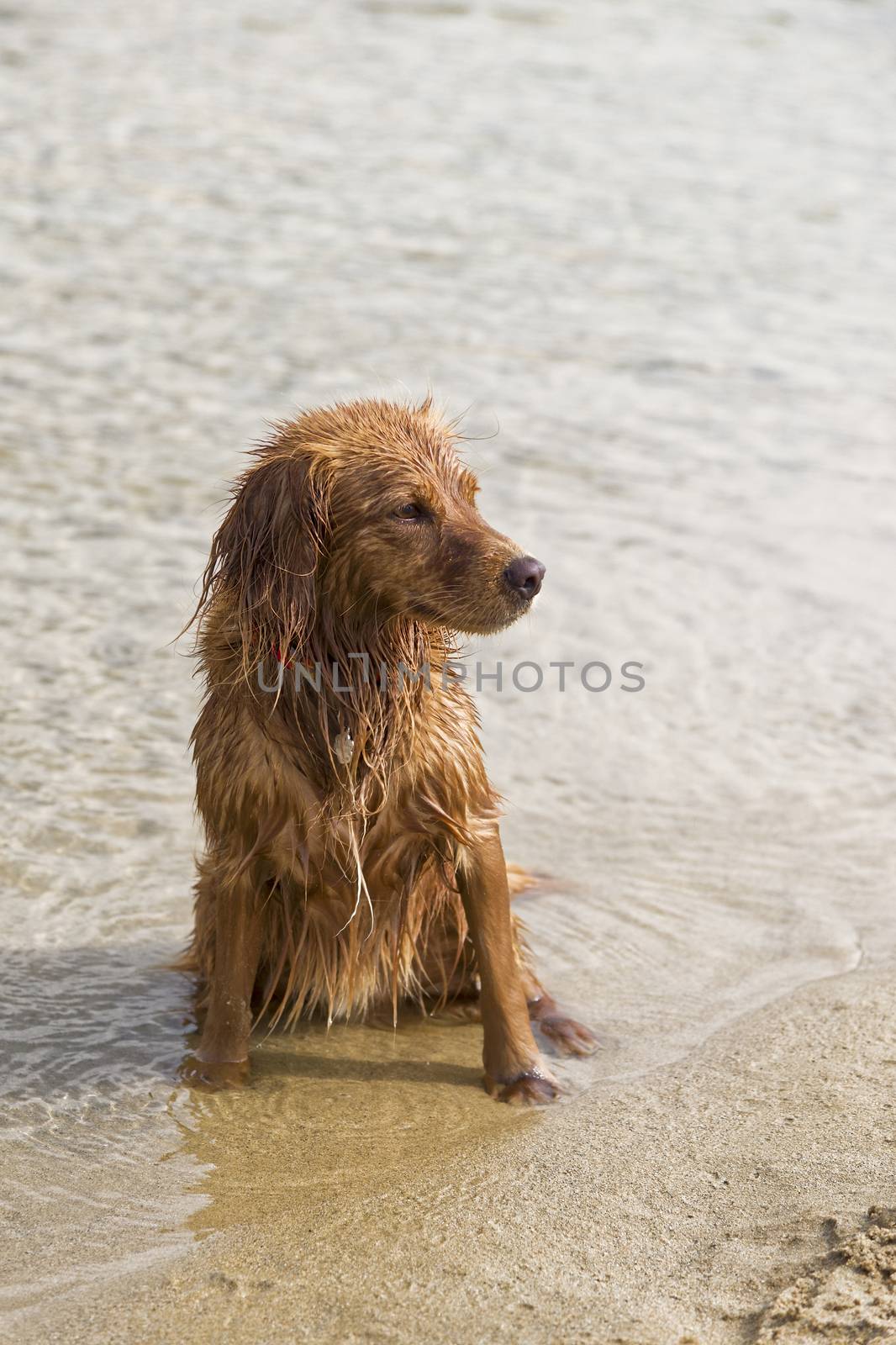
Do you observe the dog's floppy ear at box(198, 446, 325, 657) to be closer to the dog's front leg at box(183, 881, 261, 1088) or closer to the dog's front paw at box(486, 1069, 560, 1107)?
the dog's front leg at box(183, 881, 261, 1088)

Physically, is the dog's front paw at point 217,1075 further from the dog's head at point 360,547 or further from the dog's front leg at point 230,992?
the dog's head at point 360,547

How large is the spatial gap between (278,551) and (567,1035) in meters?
1.59

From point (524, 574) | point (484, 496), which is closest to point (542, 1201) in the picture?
point (524, 574)

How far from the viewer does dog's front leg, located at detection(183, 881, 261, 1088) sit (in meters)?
4.04

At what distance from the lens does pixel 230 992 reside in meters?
4.15

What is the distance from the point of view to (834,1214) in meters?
3.36

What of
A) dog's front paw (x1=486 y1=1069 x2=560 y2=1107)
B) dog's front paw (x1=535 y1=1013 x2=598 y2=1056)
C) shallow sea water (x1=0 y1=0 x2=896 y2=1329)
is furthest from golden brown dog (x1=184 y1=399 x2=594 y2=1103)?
shallow sea water (x1=0 y1=0 x2=896 y2=1329)

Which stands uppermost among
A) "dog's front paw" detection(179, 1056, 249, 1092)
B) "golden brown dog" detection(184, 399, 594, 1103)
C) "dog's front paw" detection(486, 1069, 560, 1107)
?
"golden brown dog" detection(184, 399, 594, 1103)

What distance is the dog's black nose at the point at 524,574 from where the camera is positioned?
12.5 feet

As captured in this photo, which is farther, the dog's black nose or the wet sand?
the dog's black nose

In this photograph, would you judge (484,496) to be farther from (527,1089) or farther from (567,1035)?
(527,1089)

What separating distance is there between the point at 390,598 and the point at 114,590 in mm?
3514

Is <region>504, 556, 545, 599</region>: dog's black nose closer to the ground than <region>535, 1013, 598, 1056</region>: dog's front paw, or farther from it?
farther from it

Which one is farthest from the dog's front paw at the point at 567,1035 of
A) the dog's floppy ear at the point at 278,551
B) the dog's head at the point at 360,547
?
the dog's floppy ear at the point at 278,551
